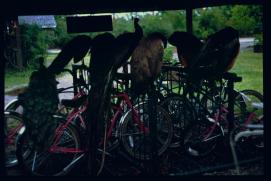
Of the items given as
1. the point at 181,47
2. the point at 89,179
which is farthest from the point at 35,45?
the point at 89,179

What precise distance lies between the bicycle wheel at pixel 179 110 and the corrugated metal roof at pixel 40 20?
1289cm

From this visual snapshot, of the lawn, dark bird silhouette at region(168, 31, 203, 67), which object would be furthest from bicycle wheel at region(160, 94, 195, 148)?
the lawn

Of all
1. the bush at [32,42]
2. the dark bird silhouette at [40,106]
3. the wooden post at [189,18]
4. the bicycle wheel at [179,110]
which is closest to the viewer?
the dark bird silhouette at [40,106]

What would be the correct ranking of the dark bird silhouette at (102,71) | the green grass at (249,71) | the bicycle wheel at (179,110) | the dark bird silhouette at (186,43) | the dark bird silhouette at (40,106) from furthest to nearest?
the green grass at (249,71), the bicycle wheel at (179,110), the dark bird silhouette at (186,43), the dark bird silhouette at (102,71), the dark bird silhouette at (40,106)

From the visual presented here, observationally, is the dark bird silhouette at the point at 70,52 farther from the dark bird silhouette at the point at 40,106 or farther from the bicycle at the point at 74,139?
the bicycle at the point at 74,139

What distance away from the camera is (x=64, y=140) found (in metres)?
5.27

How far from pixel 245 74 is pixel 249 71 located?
94cm

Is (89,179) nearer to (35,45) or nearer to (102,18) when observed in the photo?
(102,18)

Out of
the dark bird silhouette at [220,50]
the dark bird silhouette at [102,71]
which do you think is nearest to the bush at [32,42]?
the dark bird silhouette at [220,50]

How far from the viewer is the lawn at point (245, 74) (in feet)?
43.1

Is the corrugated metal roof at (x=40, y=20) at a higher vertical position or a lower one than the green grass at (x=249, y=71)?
higher

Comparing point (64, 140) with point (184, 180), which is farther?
point (64, 140)

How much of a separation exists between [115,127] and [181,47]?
1649 mm

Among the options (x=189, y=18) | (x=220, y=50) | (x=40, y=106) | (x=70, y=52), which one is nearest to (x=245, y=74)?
(x=189, y=18)
